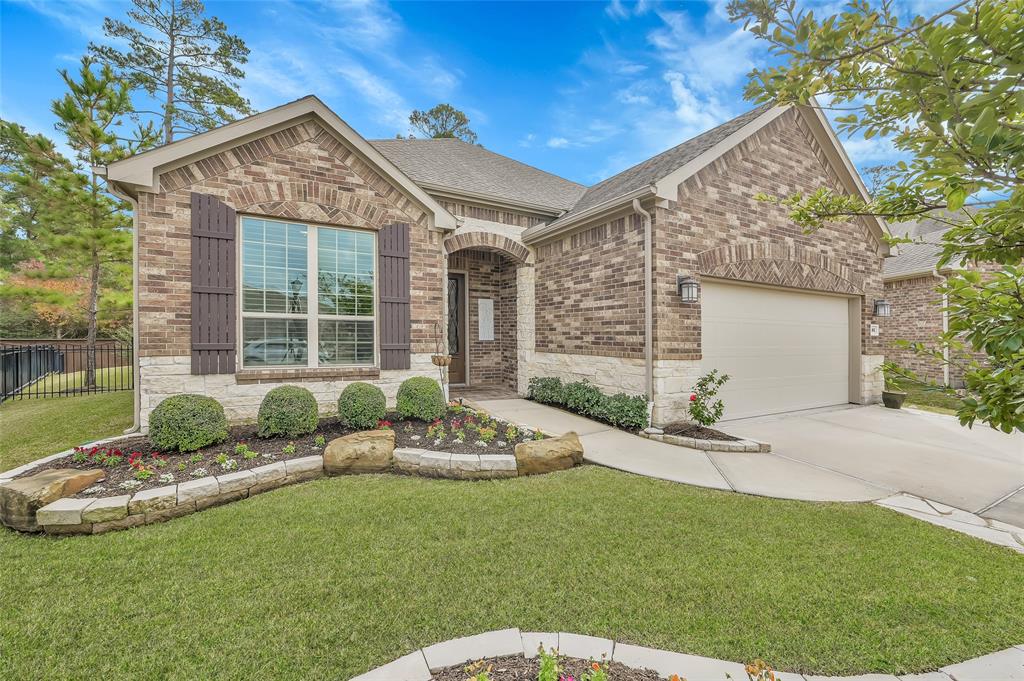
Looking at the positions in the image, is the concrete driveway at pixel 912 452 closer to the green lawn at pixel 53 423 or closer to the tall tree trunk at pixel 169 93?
the green lawn at pixel 53 423

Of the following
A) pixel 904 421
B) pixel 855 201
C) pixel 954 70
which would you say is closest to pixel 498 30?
pixel 855 201

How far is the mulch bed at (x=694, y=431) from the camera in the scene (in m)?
5.71

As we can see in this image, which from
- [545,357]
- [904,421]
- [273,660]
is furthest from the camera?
[545,357]

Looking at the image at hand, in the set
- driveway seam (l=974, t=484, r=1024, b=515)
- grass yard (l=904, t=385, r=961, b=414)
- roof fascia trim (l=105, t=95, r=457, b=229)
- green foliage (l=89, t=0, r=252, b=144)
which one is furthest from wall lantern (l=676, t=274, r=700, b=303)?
green foliage (l=89, t=0, r=252, b=144)

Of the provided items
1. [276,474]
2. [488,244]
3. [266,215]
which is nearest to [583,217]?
[488,244]

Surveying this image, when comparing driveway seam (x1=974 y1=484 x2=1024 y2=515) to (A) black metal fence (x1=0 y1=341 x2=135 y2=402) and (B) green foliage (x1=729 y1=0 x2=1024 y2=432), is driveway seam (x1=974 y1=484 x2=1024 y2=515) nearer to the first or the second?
(B) green foliage (x1=729 y1=0 x2=1024 y2=432)

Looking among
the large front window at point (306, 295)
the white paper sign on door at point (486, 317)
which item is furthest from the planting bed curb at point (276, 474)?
the white paper sign on door at point (486, 317)

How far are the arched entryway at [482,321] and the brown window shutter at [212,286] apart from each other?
4499mm

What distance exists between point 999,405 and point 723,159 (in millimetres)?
6696

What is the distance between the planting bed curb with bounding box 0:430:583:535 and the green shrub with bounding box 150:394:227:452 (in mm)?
934

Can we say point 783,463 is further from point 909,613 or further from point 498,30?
point 498,30

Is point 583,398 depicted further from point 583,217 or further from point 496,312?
point 496,312

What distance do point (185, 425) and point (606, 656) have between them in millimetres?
4726

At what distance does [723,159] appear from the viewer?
22.7 ft
